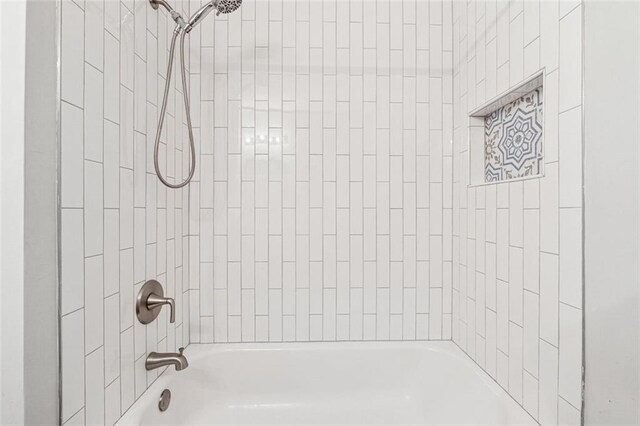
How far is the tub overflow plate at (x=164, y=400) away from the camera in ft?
4.06

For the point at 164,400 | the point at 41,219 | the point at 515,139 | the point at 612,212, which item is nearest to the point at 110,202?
the point at 41,219

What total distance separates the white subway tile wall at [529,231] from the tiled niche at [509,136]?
1.5 inches

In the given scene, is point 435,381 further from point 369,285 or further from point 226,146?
point 226,146

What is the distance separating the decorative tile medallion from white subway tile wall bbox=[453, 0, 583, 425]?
0.09 m

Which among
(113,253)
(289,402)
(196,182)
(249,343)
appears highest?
(196,182)

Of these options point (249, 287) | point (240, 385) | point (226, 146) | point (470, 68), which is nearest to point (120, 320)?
point (249, 287)

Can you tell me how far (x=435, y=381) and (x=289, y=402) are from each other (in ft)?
2.28

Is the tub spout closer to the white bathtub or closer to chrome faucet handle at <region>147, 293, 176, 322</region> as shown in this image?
chrome faucet handle at <region>147, 293, 176, 322</region>

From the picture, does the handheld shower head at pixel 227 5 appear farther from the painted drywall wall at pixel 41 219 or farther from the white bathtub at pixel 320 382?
the white bathtub at pixel 320 382

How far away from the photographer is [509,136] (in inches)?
51.3

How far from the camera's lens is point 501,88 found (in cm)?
122

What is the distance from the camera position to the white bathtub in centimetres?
151

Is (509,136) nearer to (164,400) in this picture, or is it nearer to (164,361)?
(164,361)

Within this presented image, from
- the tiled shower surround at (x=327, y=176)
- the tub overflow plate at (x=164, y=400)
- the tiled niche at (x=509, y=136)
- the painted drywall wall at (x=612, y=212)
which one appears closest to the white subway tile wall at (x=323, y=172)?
the tiled shower surround at (x=327, y=176)
